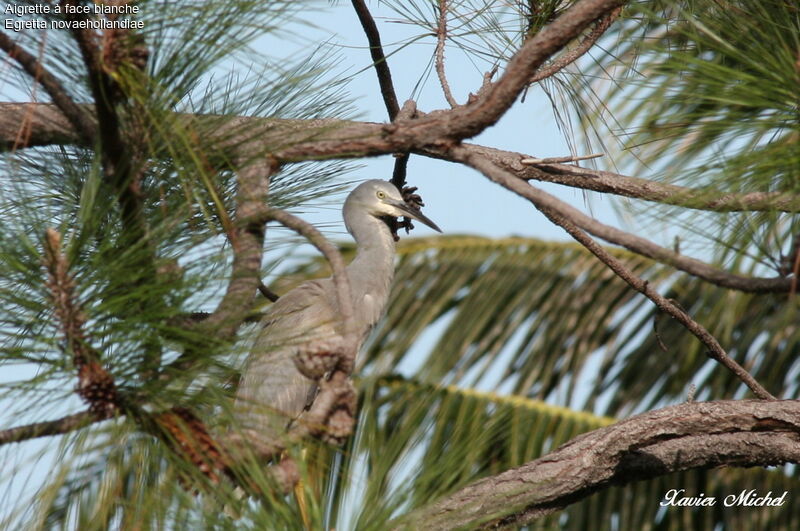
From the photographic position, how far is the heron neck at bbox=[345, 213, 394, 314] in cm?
279

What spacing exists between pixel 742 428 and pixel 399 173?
43.7 inches

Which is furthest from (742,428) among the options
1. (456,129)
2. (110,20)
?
(110,20)

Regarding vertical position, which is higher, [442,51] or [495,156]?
[442,51]

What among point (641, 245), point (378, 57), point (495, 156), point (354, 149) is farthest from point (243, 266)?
point (378, 57)

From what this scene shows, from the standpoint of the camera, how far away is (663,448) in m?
2.17

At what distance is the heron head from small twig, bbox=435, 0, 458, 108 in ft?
1.97

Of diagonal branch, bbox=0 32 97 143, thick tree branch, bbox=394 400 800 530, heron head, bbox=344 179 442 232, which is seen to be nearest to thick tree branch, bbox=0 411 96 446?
diagonal branch, bbox=0 32 97 143

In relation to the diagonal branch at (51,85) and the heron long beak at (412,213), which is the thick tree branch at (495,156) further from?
the heron long beak at (412,213)

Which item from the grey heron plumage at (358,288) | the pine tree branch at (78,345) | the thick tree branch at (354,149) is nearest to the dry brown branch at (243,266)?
the thick tree branch at (354,149)

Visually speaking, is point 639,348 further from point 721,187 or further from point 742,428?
point 721,187

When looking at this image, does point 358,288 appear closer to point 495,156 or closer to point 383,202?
point 383,202

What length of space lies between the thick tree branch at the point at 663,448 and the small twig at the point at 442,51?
0.82 meters

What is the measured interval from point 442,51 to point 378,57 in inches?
9.5

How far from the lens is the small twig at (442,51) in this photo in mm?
2148
